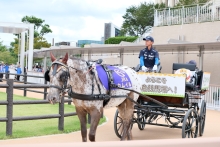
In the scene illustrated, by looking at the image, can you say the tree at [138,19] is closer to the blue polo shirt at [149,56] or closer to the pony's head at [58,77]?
the blue polo shirt at [149,56]

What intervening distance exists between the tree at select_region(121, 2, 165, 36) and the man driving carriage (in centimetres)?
3882

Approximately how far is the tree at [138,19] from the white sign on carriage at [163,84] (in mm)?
39189

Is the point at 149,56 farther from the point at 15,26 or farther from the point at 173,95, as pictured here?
the point at 15,26

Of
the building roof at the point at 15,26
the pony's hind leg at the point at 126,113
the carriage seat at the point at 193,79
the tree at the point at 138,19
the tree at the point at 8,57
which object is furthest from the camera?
the tree at the point at 8,57

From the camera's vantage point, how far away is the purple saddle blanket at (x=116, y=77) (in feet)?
20.2

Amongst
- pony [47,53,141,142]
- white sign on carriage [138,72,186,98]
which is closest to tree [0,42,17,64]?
white sign on carriage [138,72,186,98]

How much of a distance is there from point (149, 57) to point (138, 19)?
1598 inches

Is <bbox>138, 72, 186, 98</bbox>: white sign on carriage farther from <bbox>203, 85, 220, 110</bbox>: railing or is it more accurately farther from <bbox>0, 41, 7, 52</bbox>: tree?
<bbox>0, 41, 7, 52</bbox>: tree

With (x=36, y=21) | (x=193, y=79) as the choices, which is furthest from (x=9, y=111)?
(x=36, y=21)

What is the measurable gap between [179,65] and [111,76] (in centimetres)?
296

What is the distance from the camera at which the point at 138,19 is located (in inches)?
1884

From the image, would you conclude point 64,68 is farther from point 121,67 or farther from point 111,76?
point 121,67

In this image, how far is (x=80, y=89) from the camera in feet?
19.1

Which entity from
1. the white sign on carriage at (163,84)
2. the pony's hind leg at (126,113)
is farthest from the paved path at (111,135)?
the white sign on carriage at (163,84)
